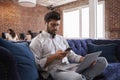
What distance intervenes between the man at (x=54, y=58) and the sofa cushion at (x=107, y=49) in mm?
1013

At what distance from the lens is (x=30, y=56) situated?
1.65 meters

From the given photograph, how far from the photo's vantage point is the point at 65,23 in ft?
31.1

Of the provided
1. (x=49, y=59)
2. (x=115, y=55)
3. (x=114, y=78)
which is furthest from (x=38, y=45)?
(x=115, y=55)

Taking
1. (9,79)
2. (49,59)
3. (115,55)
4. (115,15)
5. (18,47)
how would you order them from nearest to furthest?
(9,79)
(18,47)
(49,59)
(115,55)
(115,15)

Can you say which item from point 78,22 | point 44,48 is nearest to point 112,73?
point 44,48

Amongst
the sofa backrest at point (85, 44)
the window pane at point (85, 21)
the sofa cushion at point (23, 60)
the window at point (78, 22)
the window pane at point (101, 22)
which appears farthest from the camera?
the window pane at point (85, 21)

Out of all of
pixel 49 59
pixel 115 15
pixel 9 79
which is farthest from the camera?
pixel 115 15

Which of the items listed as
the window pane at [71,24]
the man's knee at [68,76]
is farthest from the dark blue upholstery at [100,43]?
the window pane at [71,24]

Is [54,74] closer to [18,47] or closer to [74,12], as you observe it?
[18,47]

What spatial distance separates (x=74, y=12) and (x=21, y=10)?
106 inches

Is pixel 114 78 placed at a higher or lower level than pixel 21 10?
lower

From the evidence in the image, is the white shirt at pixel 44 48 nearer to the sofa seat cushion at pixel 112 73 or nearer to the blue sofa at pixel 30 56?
the blue sofa at pixel 30 56

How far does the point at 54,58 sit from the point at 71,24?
757 cm

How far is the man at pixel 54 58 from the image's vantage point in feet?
5.60
